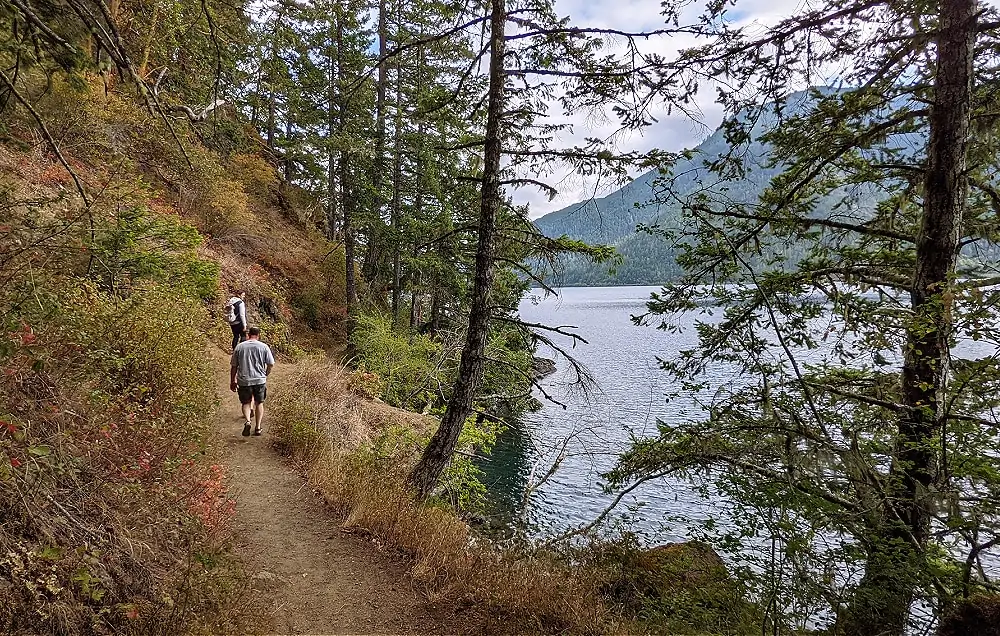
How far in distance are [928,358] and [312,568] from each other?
597 centimetres

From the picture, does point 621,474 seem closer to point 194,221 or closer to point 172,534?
point 172,534

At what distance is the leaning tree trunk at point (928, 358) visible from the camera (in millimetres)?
3457

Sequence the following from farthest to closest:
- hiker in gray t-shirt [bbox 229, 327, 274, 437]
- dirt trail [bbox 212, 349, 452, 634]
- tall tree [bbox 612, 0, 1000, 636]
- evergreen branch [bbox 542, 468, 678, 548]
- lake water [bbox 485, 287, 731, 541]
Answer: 1. lake water [bbox 485, 287, 731, 541]
2. hiker in gray t-shirt [bbox 229, 327, 274, 437]
3. evergreen branch [bbox 542, 468, 678, 548]
4. dirt trail [bbox 212, 349, 452, 634]
5. tall tree [bbox 612, 0, 1000, 636]

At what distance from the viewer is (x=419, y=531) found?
5.14 metres

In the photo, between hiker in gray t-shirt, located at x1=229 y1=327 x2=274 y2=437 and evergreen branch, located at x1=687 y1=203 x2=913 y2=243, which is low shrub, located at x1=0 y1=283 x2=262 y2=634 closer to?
hiker in gray t-shirt, located at x1=229 y1=327 x2=274 y2=437

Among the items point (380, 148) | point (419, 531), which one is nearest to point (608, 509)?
point (419, 531)

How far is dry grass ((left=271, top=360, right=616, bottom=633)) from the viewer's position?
13.5 ft

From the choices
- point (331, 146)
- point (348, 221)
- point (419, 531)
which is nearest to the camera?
point (419, 531)

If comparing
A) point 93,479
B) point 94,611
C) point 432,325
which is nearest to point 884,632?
point 94,611

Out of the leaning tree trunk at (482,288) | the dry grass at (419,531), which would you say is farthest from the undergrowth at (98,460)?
the leaning tree trunk at (482,288)

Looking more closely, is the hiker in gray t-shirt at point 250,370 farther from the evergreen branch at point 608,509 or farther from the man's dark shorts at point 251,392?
the evergreen branch at point 608,509

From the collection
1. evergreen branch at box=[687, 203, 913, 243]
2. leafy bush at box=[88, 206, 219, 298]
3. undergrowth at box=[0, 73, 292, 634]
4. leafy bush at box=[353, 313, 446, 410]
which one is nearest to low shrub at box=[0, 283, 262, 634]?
undergrowth at box=[0, 73, 292, 634]

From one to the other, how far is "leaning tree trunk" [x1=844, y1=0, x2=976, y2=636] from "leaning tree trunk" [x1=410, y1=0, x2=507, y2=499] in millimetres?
4117

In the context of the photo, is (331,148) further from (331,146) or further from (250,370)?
(250,370)
